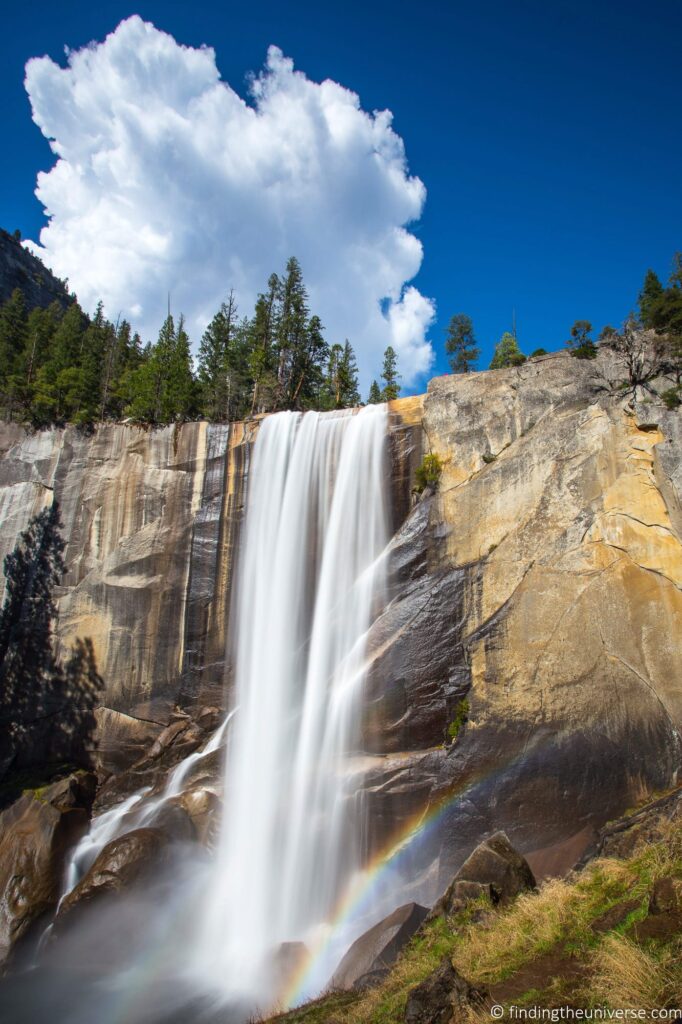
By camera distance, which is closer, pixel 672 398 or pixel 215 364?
pixel 672 398

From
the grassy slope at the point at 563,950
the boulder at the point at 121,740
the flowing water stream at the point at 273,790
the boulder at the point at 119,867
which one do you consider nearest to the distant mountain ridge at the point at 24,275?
the boulder at the point at 121,740

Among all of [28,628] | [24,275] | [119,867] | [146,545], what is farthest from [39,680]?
[24,275]

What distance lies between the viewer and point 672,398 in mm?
18859

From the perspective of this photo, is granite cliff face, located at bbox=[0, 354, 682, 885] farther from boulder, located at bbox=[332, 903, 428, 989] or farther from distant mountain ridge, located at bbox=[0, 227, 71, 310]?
distant mountain ridge, located at bbox=[0, 227, 71, 310]

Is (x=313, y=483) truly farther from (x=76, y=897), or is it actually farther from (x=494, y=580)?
(x=76, y=897)

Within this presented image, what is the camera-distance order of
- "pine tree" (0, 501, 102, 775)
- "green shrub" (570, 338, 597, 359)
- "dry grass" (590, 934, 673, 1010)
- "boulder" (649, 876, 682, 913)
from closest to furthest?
"dry grass" (590, 934, 673, 1010)
"boulder" (649, 876, 682, 913)
"green shrub" (570, 338, 597, 359)
"pine tree" (0, 501, 102, 775)

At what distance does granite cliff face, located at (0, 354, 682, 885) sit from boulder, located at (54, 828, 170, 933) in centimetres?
648

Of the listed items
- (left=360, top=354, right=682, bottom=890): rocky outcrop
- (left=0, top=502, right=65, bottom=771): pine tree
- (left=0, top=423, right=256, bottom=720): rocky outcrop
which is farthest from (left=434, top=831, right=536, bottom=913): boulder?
(left=0, top=502, right=65, bottom=771): pine tree

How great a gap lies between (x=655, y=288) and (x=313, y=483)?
39740mm

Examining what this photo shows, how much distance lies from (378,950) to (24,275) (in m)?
108

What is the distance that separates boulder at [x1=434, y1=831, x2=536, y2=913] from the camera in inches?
420

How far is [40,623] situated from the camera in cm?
2680

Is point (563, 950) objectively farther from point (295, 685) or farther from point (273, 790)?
point (295, 685)

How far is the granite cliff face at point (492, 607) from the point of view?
1467cm
